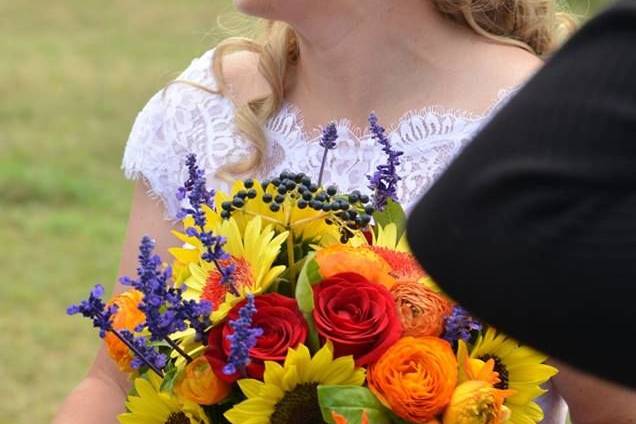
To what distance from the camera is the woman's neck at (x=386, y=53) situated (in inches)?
103

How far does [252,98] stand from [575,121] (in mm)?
1764

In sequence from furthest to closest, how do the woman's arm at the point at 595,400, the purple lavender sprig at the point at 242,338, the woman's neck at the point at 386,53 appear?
1. the woman's neck at the point at 386,53
2. the woman's arm at the point at 595,400
3. the purple lavender sprig at the point at 242,338

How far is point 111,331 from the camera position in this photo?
198cm

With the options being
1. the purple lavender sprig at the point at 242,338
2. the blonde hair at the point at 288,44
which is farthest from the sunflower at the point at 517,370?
the blonde hair at the point at 288,44

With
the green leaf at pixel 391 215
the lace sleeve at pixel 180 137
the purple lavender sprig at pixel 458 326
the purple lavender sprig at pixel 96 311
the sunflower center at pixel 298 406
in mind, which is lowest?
the purple lavender sprig at pixel 458 326

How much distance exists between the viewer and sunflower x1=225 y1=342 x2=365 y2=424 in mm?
1904

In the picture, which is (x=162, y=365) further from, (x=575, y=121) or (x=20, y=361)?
(x=20, y=361)

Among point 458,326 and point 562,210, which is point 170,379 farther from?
point 562,210

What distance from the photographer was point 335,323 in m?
1.94

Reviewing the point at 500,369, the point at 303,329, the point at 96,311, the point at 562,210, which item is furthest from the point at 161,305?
the point at 562,210

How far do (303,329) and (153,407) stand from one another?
28cm

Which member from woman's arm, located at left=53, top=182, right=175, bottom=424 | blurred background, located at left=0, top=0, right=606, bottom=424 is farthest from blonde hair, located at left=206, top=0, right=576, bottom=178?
blurred background, located at left=0, top=0, right=606, bottom=424

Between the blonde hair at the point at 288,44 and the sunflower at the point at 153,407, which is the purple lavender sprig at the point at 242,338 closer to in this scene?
the sunflower at the point at 153,407

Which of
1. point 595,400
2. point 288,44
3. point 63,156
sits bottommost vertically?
point 595,400
